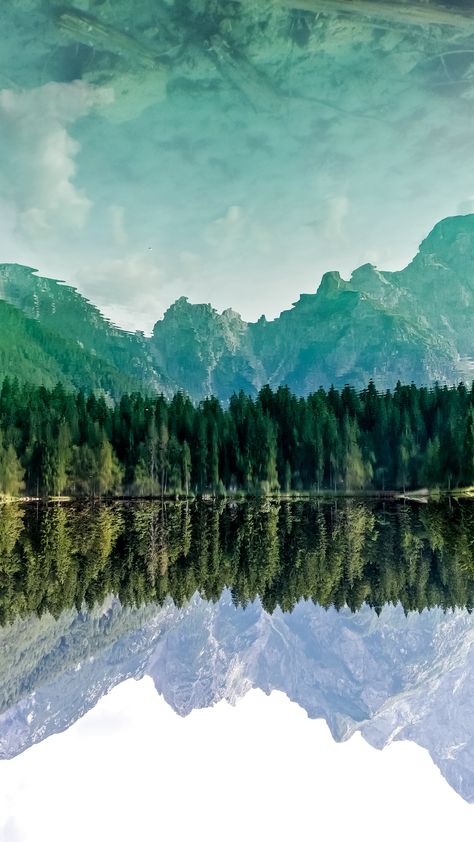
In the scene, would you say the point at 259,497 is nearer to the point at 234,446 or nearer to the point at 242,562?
the point at 234,446

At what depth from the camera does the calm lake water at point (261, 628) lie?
31062 millimetres

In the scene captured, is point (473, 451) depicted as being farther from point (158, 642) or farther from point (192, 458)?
point (158, 642)

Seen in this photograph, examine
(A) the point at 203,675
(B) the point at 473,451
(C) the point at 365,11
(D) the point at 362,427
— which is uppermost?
(C) the point at 365,11

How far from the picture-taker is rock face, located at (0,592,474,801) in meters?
29.8

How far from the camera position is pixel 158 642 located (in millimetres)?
43500

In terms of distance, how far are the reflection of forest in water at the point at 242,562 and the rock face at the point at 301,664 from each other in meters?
1.05

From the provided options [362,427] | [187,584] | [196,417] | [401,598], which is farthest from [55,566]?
[362,427]

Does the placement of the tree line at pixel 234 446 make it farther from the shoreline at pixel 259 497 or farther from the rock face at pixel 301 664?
the rock face at pixel 301 664

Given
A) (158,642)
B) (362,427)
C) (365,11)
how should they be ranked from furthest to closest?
(362,427) → (365,11) → (158,642)

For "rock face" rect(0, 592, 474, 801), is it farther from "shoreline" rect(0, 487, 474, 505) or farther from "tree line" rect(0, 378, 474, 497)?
"tree line" rect(0, 378, 474, 497)

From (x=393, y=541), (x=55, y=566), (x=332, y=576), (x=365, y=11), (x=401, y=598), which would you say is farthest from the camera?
(x=365, y=11)

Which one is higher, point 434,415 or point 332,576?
point 434,415

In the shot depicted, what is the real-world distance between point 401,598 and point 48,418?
90.9 m

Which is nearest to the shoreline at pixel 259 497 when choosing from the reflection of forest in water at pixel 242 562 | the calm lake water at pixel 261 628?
the reflection of forest in water at pixel 242 562
